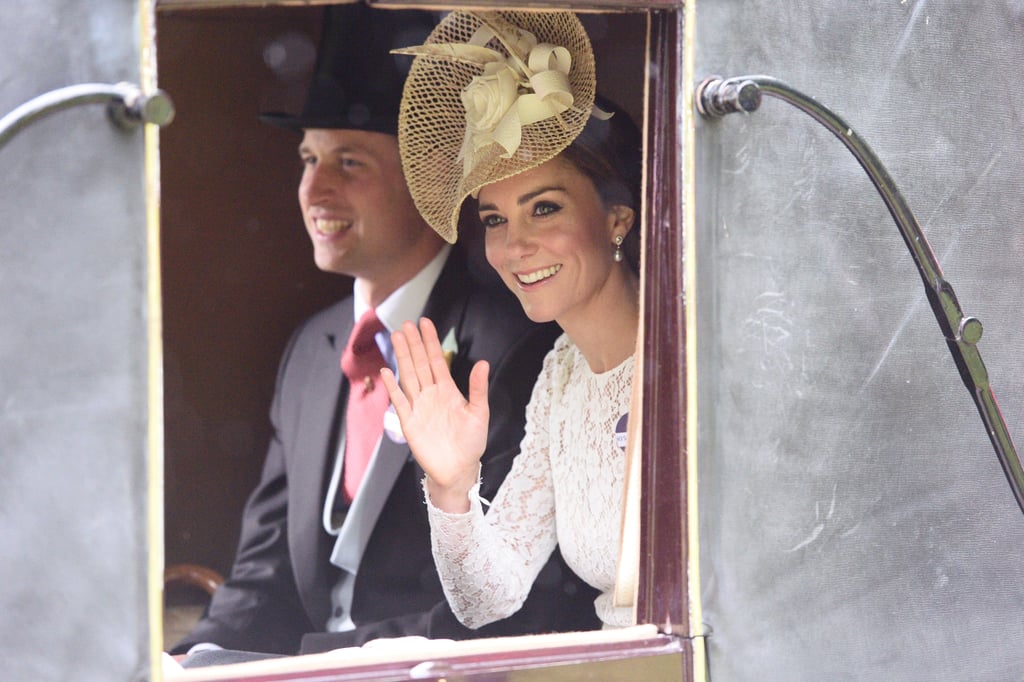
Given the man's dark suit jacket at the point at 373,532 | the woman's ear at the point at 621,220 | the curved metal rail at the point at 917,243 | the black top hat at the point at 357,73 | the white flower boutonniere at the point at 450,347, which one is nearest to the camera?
the curved metal rail at the point at 917,243

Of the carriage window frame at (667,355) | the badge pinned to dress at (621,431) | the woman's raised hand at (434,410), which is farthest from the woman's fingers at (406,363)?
the carriage window frame at (667,355)

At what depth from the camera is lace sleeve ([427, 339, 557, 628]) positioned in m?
2.26

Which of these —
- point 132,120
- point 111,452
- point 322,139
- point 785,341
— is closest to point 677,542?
point 785,341

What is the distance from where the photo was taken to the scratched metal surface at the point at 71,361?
1.36 metres

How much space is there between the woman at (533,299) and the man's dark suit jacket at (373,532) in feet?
0.21

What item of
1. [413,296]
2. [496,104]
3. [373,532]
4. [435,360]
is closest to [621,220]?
[496,104]

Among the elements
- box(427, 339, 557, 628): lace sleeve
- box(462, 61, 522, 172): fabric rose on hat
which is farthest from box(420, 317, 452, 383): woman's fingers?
box(462, 61, 522, 172): fabric rose on hat

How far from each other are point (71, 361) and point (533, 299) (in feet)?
3.38

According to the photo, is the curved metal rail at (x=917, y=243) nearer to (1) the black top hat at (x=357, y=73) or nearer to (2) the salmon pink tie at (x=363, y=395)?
(1) the black top hat at (x=357, y=73)

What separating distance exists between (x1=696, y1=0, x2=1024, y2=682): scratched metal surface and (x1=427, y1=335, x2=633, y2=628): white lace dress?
1.40ft

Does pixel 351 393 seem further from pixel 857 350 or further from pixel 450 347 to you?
pixel 857 350

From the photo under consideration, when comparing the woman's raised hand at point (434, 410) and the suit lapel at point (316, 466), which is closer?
the woman's raised hand at point (434, 410)

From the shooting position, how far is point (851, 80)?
5.97 ft

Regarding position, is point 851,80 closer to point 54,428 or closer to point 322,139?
point 54,428
